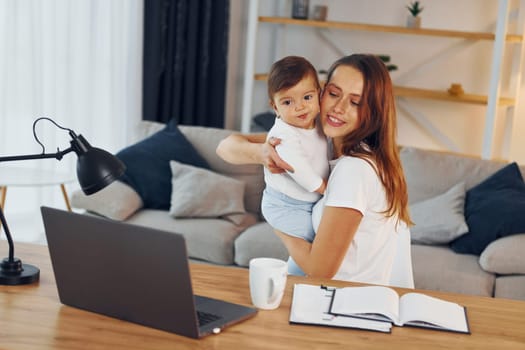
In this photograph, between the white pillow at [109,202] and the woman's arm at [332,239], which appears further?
the white pillow at [109,202]

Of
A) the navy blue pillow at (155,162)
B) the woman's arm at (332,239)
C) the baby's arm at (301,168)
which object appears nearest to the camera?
the woman's arm at (332,239)

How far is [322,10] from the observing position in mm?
5719

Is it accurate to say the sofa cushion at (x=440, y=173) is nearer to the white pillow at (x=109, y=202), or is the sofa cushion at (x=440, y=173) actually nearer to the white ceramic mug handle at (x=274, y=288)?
the white pillow at (x=109, y=202)

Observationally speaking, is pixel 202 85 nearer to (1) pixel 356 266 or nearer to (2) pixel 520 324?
(1) pixel 356 266

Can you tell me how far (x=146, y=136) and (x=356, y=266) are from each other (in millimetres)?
2634

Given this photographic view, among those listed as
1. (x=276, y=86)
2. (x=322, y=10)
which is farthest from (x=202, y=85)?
(x=276, y=86)

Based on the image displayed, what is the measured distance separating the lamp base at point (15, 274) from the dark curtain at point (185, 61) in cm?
365

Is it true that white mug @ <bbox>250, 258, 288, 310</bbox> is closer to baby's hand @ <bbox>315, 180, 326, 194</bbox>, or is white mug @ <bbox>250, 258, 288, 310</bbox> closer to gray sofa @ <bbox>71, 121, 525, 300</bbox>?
baby's hand @ <bbox>315, 180, 326, 194</bbox>

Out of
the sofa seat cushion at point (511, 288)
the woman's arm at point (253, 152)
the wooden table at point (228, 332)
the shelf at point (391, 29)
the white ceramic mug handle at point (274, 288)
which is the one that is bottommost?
the sofa seat cushion at point (511, 288)

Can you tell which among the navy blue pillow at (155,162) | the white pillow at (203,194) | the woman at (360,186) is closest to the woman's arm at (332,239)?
the woman at (360,186)

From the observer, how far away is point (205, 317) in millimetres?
1712

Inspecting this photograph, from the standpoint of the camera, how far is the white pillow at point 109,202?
4.05 m

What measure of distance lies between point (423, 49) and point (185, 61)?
1.69 metres

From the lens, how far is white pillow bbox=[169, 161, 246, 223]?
13.5 ft
